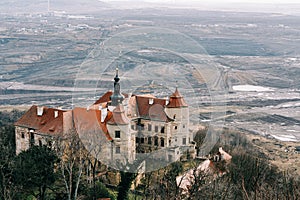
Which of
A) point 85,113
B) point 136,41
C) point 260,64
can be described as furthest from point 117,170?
point 260,64

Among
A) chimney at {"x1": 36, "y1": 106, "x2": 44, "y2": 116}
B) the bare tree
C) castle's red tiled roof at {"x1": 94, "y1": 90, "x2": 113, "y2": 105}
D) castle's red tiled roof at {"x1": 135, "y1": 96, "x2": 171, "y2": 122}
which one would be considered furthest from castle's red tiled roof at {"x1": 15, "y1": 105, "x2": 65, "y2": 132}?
castle's red tiled roof at {"x1": 135, "y1": 96, "x2": 171, "y2": 122}

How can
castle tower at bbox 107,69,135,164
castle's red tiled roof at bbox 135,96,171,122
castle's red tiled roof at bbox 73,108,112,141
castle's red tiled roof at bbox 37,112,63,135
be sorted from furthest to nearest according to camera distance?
castle's red tiled roof at bbox 37,112,63,135
castle's red tiled roof at bbox 135,96,171,122
castle tower at bbox 107,69,135,164
castle's red tiled roof at bbox 73,108,112,141

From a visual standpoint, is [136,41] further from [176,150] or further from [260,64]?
[260,64]

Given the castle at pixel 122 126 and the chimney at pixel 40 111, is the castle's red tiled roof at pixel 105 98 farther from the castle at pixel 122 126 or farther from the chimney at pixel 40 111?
the chimney at pixel 40 111

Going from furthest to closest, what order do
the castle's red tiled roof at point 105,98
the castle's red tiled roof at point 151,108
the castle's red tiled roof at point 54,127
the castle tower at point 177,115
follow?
the castle's red tiled roof at point 105,98 < the castle's red tiled roof at point 54,127 < the castle's red tiled roof at point 151,108 < the castle tower at point 177,115

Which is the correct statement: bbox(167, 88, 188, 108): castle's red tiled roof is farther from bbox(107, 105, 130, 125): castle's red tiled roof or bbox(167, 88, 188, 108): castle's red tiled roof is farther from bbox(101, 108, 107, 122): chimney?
bbox(101, 108, 107, 122): chimney

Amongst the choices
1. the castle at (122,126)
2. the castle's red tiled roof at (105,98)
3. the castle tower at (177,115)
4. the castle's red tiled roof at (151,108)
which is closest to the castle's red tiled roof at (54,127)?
the castle at (122,126)

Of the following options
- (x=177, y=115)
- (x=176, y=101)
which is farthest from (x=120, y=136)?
(x=176, y=101)

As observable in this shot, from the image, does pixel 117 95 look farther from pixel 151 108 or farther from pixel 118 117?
pixel 118 117
